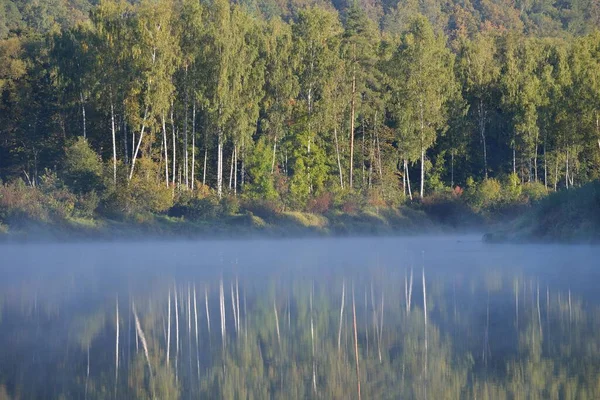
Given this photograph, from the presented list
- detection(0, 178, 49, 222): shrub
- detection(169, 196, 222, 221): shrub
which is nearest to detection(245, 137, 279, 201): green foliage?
detection(169, 196, 222, 221): shrub

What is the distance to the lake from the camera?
31.9ft

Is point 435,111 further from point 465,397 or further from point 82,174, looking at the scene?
point 465,397

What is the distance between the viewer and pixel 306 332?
43.3ft

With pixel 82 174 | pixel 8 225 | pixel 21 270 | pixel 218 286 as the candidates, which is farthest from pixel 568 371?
pixel 82 174

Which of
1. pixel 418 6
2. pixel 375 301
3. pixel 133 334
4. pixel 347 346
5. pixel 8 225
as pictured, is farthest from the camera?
pixel 418 6

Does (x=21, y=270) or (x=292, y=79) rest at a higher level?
(x=292, y=79)

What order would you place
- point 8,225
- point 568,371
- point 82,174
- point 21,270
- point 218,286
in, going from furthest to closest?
point 82,174
point 8,225
point 21,270
point 218,286
point 568,371

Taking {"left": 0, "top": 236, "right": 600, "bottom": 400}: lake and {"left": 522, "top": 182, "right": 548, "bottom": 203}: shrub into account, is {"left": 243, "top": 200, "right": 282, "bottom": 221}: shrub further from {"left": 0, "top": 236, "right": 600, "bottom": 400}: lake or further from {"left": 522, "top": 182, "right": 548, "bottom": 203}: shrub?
{"left": 0, "top": 236, "right": 600, "bottom": 400}: lake

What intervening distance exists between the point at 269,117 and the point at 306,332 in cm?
4244

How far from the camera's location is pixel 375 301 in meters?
16.6

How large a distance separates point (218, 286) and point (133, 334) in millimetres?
6570

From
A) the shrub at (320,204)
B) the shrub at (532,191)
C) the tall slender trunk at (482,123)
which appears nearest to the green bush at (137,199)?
the shrub at (320,204)

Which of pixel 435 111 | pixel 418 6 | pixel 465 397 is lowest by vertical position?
pixel 465 397

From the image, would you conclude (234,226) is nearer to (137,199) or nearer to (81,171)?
(137,199)
